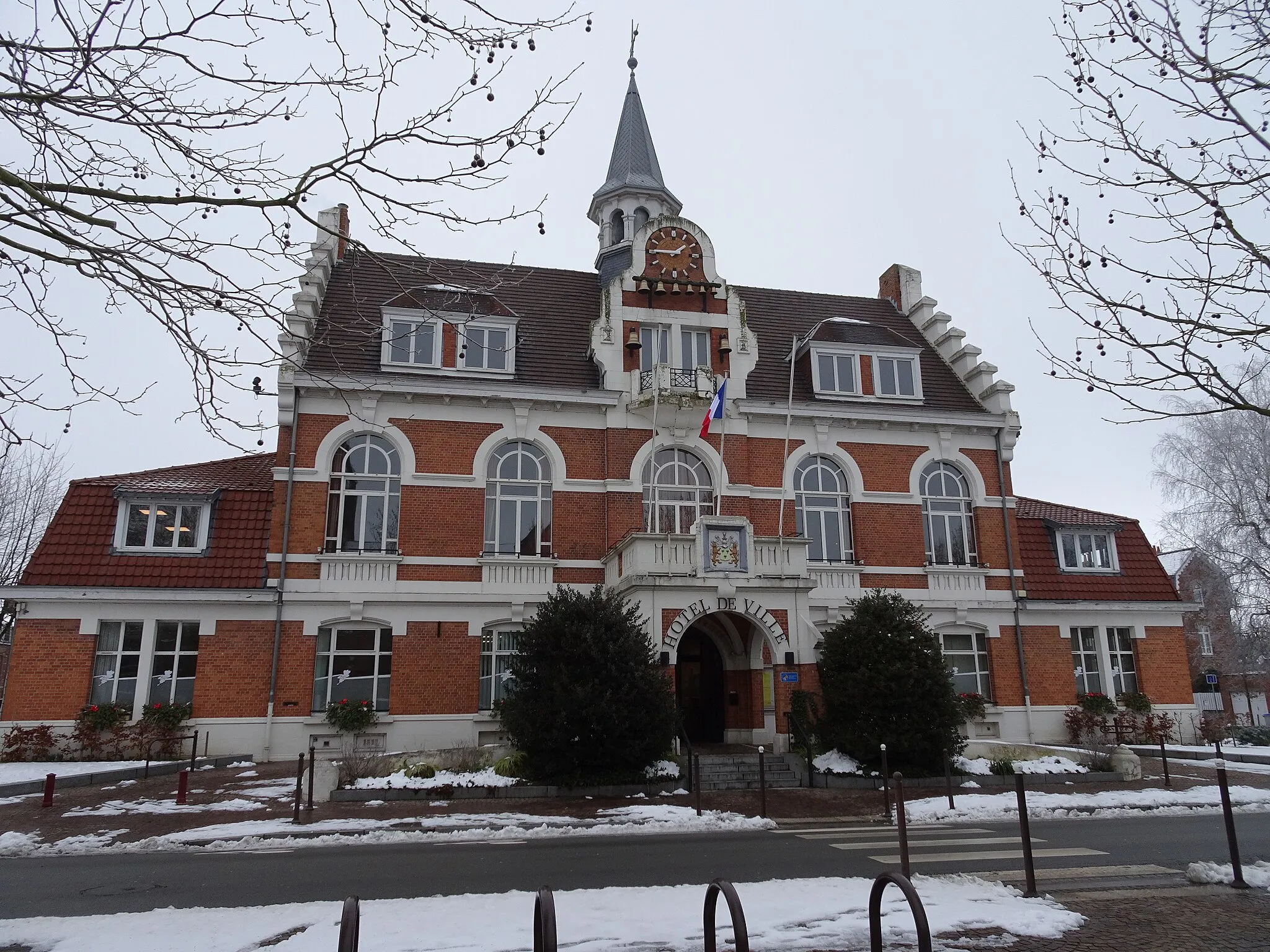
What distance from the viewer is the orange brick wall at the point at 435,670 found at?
21531 millimetres

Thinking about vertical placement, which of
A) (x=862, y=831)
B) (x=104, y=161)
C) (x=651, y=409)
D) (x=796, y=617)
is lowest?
(x=862, y=831)

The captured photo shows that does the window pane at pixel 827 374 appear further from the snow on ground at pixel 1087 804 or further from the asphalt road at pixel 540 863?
the asphalt road at pixel 540 863

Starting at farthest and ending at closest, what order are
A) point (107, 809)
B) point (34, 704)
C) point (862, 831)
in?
point (34, 704)
point (107, 809)
point (862, 831)

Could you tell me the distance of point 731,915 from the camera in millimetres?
5008

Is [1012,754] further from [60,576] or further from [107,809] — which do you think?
[60,576]

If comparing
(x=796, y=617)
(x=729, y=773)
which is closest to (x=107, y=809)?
(x=729, y=773)

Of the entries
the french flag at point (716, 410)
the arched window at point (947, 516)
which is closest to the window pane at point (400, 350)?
the french flag at point (716, 410)

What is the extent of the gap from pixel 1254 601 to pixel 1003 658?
53.8 feet

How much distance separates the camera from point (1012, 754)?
754 inches

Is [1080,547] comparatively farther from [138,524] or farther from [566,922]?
[138,524]

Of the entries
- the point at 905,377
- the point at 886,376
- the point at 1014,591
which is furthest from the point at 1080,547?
the point at 886,376

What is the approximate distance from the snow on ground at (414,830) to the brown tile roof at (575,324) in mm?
11662

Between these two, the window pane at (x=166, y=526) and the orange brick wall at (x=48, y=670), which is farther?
the window pane at (x=166, y=526)

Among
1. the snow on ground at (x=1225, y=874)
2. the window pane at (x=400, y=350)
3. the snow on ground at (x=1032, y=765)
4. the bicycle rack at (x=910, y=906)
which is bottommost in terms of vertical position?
the snow on ground at (x=1225, y=874)
